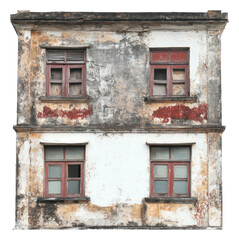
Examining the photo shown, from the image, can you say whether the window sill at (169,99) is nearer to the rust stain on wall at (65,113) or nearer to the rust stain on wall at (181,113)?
the rust stain on wall at (181,113)

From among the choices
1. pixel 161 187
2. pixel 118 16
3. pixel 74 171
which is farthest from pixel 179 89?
pixel 74 171

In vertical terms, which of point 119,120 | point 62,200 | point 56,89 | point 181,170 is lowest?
point 62,200

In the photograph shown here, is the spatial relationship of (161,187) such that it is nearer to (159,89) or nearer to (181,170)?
(181,170)

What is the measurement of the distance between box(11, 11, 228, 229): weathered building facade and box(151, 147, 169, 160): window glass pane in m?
0.03

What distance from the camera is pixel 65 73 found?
2116 cm

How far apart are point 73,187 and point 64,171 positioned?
1.80 ft

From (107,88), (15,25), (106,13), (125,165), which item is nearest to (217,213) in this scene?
(125,165)

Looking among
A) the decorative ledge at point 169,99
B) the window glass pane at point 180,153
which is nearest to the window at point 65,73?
the decorative ledge at point 169,99

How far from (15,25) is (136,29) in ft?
12.0

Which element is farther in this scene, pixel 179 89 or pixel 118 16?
pixel 179 89

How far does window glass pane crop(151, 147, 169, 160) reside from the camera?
68.2 feet

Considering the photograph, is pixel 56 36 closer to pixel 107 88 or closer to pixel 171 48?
pixel 107 88

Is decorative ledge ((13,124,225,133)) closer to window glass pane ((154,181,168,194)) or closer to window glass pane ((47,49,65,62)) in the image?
window glass pane ((154,181,168,194))

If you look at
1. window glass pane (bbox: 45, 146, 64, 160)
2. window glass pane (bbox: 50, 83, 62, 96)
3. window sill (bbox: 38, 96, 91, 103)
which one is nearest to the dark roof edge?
window glass pane (bbox: 50, 83, 62, 96)
